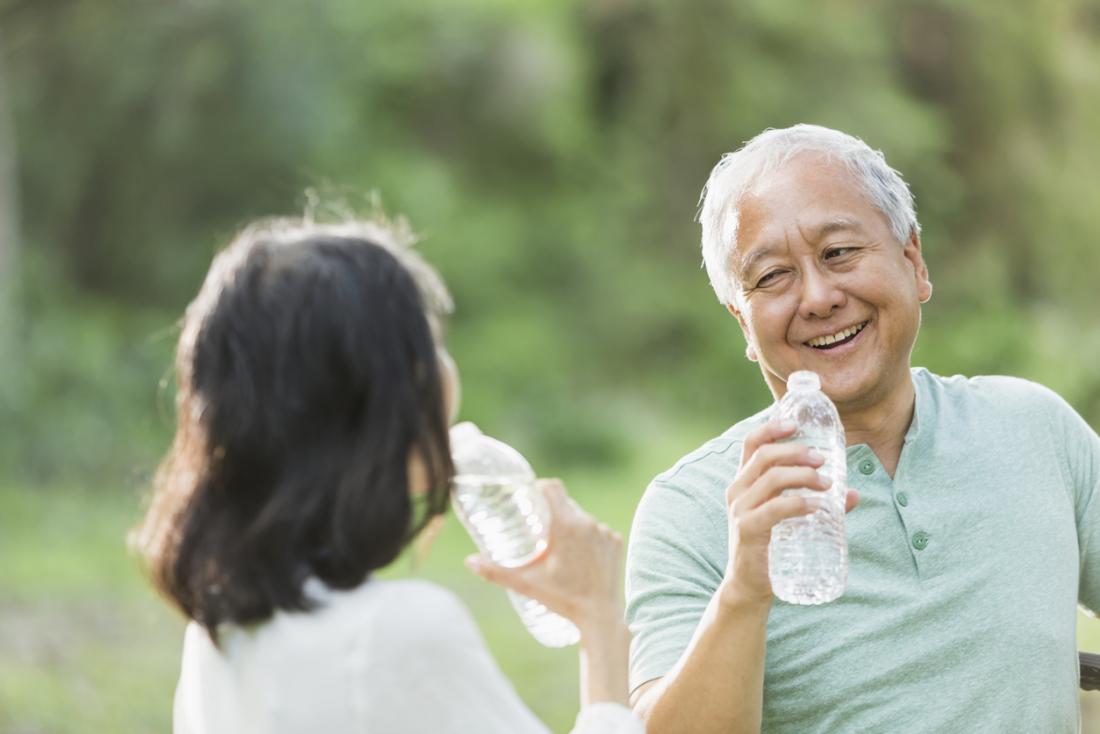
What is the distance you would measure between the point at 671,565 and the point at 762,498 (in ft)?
1.22

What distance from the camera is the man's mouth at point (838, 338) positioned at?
7.03 feet

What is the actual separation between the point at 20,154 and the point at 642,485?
5.13m

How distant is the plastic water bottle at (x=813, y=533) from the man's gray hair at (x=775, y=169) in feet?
0.94

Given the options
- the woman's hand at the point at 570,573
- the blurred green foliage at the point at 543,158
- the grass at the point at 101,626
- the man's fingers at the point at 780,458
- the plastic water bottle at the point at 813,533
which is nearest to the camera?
the woman's hand at the point at 570,573

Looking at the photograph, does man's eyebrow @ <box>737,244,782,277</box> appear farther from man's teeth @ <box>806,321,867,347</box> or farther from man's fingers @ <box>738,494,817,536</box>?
man's fingers @ <box>738,494,817,536</box>

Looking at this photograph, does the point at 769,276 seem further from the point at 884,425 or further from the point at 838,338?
the point at 884,425

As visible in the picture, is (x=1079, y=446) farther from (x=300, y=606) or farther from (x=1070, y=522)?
(x=300, y=606)

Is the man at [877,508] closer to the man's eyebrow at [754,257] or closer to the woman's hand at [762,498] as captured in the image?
the man's eyebrow at [754,257]

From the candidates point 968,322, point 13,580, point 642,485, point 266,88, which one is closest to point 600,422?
point 642,485

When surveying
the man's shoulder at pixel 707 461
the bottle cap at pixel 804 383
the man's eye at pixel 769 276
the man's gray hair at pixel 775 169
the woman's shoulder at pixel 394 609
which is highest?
the man's gray hair at pixel 775 169

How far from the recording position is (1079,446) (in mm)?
2223

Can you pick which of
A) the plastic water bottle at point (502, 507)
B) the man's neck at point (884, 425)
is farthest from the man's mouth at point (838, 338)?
the plastic water bottle at point (502, 507)

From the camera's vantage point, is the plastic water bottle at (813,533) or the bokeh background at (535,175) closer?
the plastic water bottle at (813,533)

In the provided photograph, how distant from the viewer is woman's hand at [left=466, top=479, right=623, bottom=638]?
64.2 inches
